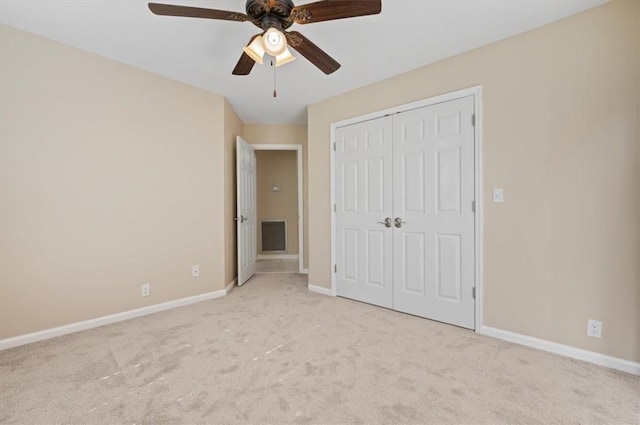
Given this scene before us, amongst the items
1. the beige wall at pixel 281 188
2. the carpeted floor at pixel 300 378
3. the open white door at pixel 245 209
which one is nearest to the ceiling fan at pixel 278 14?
the carpeted floor at pixel 300 378

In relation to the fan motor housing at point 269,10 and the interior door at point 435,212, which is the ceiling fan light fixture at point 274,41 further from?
the interior door at point 435,212

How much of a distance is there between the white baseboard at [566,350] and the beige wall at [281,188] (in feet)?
14.3

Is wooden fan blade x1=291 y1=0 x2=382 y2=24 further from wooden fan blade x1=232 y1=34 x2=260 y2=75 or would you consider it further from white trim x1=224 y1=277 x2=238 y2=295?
white trim x1=224 y1=277 x2=238 y2=295

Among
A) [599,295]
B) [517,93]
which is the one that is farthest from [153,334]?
[517,93]

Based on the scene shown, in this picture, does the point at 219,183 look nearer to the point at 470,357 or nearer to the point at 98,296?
the point at 98,296

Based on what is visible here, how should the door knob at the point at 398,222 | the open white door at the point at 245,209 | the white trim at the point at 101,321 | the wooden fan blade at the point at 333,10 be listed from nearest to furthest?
the wooden fan blade at the point at 333,10 → the white trim at the point at 101,321 → the door knob at the point at 398,222 → the open white door at the point at 245,209

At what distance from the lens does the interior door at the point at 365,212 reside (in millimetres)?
3098

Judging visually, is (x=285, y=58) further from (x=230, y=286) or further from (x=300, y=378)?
(x=230, y=286)

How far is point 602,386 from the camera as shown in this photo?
5.68 ft

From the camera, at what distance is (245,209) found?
4160 mm

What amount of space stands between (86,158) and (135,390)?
2.09 m

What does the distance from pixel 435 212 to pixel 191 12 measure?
245cm

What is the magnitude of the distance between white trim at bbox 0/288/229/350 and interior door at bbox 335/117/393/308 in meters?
1.67

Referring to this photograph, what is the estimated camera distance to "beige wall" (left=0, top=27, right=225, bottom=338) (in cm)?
226
